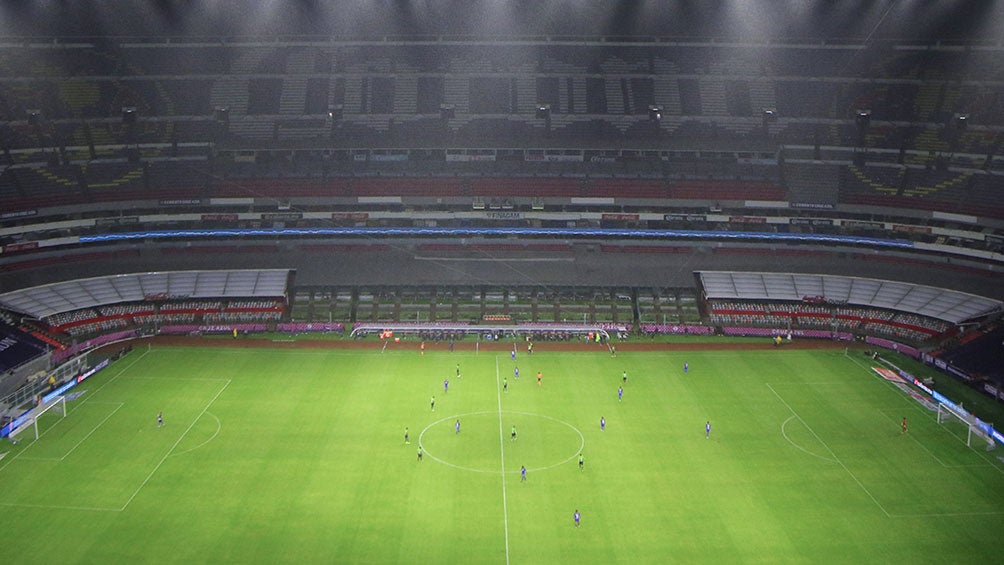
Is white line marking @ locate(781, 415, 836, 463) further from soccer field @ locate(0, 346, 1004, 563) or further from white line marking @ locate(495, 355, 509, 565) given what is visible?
white line marking @ locate(495, 355, 509, 565)

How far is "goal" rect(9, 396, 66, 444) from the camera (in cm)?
4384

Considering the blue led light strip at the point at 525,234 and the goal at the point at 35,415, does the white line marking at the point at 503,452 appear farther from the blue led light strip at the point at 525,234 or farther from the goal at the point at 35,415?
the goal at the point at 35,415

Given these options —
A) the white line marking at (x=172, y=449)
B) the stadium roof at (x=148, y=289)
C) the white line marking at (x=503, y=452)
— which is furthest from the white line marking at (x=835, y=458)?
the stadium roof at (x=148, y=289)

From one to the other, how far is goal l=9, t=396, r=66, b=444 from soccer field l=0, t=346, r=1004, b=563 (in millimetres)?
573

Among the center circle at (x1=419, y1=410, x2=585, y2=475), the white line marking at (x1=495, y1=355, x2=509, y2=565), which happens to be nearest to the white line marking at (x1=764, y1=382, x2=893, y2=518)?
the center circle at (x1=419, y1=410, x2=585, y2=475)

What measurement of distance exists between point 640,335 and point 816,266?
17533 mm

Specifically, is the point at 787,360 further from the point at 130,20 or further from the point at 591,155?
the point at 130,20

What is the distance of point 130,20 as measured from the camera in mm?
72625

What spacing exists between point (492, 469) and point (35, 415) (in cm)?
2440

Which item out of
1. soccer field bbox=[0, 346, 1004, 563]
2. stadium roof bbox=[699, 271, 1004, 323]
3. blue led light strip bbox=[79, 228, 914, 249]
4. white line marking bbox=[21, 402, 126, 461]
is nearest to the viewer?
soccer field bbox=[0, 346, 1004, 563]

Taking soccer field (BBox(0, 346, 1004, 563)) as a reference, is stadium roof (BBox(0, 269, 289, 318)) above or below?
above

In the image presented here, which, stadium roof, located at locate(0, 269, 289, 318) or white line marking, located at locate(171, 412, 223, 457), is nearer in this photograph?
white line marking, located at locate(171, 412, 223, 457)

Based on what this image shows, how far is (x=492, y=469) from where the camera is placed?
134 feet

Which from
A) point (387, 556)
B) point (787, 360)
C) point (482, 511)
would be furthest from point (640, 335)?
point (387, 556)
